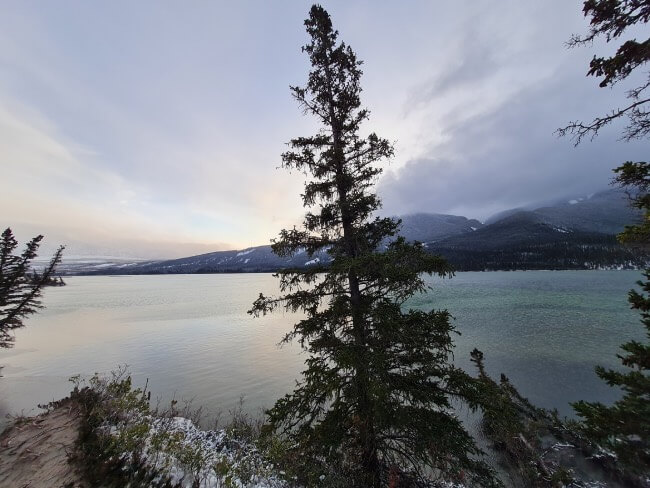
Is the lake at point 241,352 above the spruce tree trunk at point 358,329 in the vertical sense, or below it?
below

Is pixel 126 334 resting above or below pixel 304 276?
below

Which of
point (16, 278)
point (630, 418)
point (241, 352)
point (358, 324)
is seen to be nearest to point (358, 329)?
point (358, 324)

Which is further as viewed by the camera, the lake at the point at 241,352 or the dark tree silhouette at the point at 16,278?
the lake at the point at 241,352

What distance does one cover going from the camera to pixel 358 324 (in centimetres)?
877

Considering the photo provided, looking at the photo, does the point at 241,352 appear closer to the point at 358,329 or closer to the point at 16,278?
the point at 16,278

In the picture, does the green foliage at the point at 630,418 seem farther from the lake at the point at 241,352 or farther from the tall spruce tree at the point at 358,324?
the lake at the point at 241,352

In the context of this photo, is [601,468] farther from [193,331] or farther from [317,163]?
[193,331]

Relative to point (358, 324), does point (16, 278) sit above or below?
above

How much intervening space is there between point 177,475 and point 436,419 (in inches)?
293

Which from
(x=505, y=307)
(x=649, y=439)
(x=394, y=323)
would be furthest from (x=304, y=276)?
(x=505, y=307)

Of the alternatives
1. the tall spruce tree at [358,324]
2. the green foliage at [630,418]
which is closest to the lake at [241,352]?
the tall spruce tree at [358,324]

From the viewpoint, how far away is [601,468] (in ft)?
41.9

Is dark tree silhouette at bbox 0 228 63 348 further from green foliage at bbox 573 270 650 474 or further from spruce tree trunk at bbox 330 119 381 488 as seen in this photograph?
green foliage at bbox 573 270 650 474

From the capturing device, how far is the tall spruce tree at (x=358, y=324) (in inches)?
311
